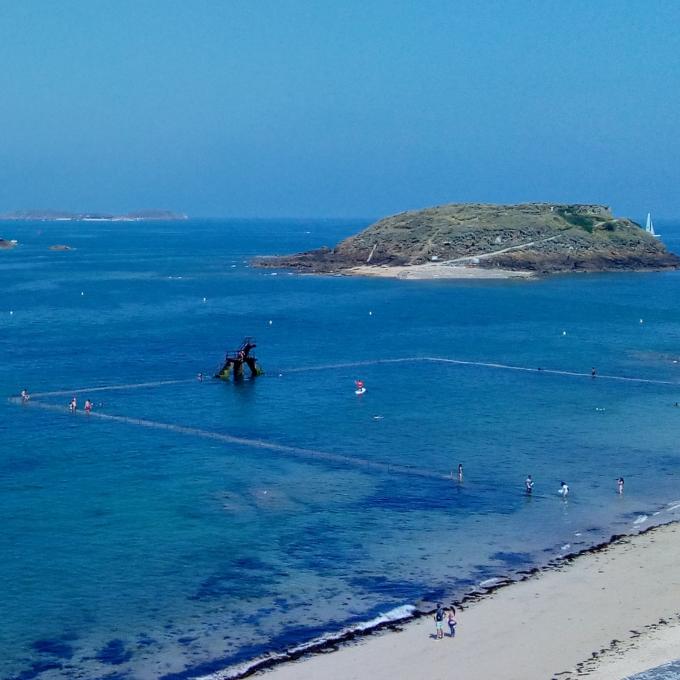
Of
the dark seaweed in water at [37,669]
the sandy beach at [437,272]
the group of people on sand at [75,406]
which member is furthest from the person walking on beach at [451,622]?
the sandy beach at [437,272]

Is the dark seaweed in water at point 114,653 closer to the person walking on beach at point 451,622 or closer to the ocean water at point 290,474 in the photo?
the ocean water at point 290,474

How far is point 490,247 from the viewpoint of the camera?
134625 mm

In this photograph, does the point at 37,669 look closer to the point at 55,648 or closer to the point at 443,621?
the point at 55,648

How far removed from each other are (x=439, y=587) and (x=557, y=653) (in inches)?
193

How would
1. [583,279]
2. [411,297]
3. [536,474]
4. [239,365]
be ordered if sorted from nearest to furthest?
[536,474]
[239,365]
[411,297]
[583,279]

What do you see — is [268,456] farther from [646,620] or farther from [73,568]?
[646,620]

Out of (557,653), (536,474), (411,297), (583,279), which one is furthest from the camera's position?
(583,279)

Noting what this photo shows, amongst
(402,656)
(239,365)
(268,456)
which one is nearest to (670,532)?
(402,656)

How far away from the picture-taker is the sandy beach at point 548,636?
854 inches

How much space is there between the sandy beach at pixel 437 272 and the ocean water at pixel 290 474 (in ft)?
147

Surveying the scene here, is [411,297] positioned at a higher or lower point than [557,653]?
higher

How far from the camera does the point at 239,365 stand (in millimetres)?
57156

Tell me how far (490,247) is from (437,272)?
38.9 ft

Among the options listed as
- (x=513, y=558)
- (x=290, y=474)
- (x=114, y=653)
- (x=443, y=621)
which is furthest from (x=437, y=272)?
(x=114, y=653)
